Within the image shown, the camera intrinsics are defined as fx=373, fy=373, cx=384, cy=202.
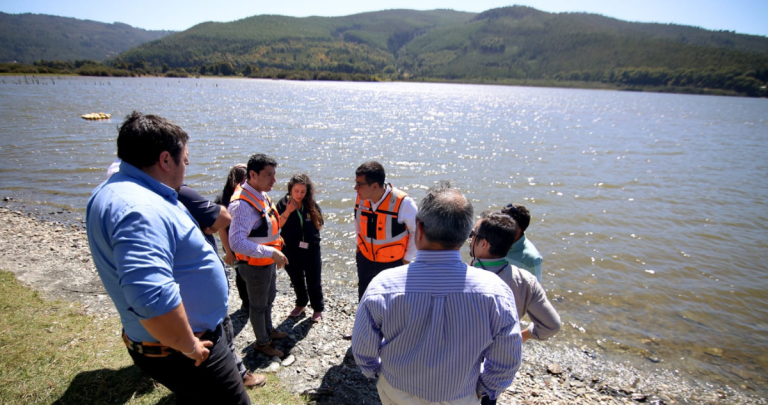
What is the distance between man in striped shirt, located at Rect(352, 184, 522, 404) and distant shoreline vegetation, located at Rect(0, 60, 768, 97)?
143 meters

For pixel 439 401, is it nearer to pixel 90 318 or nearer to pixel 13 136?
pixel 90 318

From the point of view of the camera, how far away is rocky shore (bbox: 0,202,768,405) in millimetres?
4789

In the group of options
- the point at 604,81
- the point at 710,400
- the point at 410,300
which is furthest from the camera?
the point at 604,81

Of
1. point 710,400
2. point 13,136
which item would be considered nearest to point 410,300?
point 710,400

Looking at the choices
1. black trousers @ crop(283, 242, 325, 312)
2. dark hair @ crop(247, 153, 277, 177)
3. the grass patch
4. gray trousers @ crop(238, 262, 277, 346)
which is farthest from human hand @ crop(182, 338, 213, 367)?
black trousers @ crop(283, 242, 325, 312)

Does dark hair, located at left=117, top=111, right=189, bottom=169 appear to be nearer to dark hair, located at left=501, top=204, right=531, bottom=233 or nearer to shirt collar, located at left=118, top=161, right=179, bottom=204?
shirt collar, located at left=118, top=161, right=179, bottom=204

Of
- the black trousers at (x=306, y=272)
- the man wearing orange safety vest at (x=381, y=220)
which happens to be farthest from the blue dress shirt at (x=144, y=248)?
the black trousers at (x=306, y=272)

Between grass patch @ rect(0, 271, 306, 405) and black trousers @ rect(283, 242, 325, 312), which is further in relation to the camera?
black trousers @ rect(283, 242, 325, 312)

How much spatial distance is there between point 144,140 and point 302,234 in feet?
11.0

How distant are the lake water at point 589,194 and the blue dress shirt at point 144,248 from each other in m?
6.05

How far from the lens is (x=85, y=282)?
663 cm

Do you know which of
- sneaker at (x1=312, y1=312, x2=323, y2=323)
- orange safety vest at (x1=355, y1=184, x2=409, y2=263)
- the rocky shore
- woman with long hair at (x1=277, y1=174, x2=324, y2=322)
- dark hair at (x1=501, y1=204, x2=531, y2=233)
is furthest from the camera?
sneaker at (x1=312, y1=312, x2=323, y2=323)

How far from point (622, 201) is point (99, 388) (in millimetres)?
17272

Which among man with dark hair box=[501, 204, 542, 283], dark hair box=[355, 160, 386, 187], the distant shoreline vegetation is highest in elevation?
the distant shoreline vegetation
